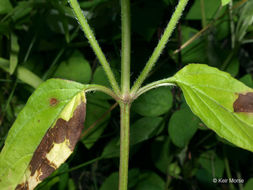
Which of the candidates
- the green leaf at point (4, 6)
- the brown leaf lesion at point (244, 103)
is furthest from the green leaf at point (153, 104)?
the green leaf at point (4, 6)

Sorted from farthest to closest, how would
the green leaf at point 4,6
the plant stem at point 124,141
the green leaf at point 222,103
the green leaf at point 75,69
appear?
1. the green leaf at point 75,69
2. the green leaf at point 4,6
3. the plant stem at point 124,141
4. the green leaf at point 222,103

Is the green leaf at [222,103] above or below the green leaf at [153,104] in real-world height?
below

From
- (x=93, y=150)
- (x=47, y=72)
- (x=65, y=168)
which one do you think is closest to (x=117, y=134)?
(x=93, y=150)

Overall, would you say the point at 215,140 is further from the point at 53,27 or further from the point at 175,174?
the point at 53,27

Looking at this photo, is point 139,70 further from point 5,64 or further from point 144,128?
point 5,64

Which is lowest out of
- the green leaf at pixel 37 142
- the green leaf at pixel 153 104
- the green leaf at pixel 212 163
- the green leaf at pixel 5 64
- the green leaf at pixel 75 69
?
the green leaf at pixel 37 142

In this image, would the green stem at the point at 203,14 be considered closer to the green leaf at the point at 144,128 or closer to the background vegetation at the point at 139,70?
the background vegetation at the point at 139,70
